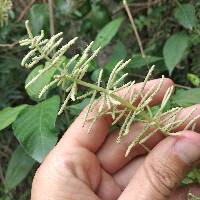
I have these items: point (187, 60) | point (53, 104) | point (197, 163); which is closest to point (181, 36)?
point (187, 60)

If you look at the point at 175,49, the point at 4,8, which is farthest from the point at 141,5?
the point at 4,8

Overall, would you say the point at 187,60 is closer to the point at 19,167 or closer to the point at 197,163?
the point at 19,167

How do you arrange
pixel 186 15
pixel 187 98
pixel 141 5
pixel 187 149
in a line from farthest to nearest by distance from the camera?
pixel 141 5, pixel 186 15, pixel 187 98, pixel 187 149

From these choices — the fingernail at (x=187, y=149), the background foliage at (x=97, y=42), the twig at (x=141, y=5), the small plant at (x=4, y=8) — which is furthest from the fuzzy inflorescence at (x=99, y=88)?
the twig at (x=141, y=5)

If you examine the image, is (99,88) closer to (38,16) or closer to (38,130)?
(38,130)

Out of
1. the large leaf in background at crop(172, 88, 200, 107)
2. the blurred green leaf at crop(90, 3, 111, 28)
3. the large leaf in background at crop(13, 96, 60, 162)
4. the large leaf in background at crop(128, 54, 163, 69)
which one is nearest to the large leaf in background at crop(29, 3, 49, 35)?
the blurred green leaf at crop(90, 3, 111, 28)

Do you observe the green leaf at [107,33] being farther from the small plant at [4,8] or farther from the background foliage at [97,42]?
the small plant at [4,8]
